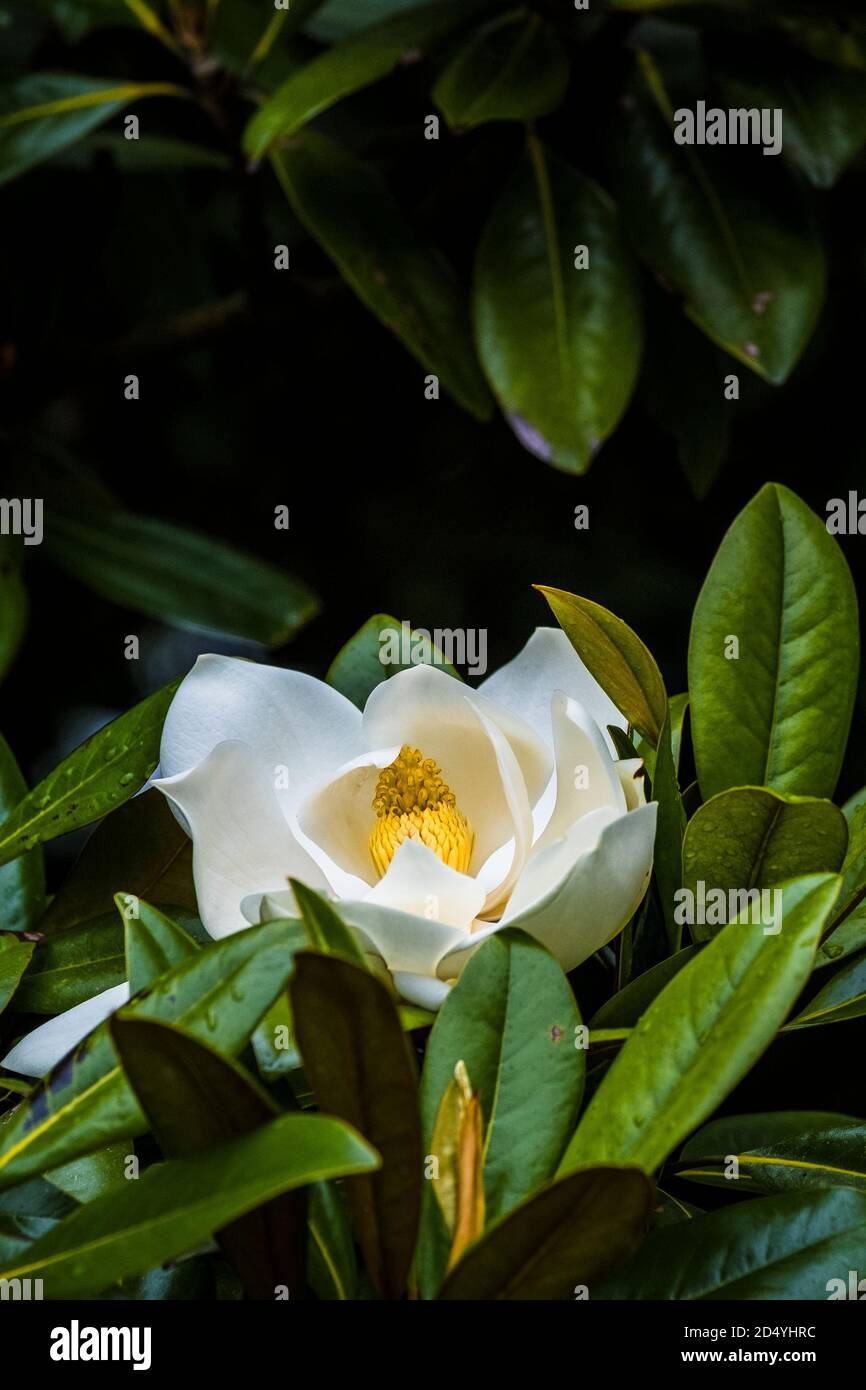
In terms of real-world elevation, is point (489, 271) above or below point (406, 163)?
below

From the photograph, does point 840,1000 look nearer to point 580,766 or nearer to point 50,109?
point 580,766

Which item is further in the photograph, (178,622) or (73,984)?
(178,622)

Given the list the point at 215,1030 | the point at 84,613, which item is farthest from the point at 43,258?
the point at 215,1030

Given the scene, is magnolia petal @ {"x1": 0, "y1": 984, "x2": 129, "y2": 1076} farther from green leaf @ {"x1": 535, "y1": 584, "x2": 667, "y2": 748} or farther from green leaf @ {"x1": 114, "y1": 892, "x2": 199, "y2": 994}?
green leaf @ {"x1": 535, "y1": 584, "x2": 667, "y2": 748}

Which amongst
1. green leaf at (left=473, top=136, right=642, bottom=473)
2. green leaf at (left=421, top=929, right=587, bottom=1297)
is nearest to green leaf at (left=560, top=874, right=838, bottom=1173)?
green leaf at (left=421, top=929, right=587, bottom=1297)

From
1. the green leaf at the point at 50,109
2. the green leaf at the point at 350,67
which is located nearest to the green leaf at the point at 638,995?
the green leaf at the point at 350,67

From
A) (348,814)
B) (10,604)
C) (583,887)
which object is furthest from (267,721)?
(10,604)

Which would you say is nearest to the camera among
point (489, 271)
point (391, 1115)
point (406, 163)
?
point (391, 1115)

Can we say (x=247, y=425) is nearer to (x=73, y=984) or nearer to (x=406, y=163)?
(x=406, y=163)
